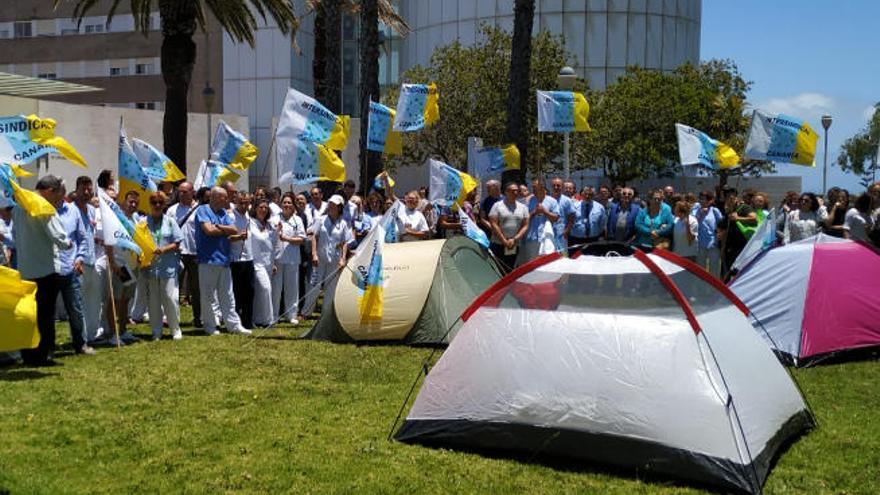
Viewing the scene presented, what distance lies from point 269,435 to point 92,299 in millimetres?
4753

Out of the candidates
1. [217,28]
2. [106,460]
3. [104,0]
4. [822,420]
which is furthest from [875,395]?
[104,0]

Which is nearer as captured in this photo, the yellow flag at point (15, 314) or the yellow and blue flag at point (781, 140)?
the yellow flag at point (15, 314)

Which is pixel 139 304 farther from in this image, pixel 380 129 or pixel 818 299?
pixel 818 299

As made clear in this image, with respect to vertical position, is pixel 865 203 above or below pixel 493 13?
below

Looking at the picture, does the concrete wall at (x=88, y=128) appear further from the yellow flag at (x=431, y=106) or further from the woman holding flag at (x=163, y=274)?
the woman holding flag at (x=163, y=274)

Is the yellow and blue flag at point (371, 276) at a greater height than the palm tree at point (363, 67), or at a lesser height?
lesser

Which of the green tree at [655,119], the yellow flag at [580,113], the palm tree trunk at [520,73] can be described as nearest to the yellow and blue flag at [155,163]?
the palm tree trunk at [520,73]

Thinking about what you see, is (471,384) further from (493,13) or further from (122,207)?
(493,13)

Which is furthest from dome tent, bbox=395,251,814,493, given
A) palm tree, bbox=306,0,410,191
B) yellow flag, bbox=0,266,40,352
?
palm tree, bbox=306,0,410,191

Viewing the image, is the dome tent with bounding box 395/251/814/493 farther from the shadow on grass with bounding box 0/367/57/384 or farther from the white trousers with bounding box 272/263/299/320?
the white trousers with bounding box 272/263/299/320

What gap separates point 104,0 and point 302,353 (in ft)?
162

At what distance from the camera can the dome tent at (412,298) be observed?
35.1 feet

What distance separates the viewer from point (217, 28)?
5231cm

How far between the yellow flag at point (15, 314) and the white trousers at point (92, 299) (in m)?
3.00
